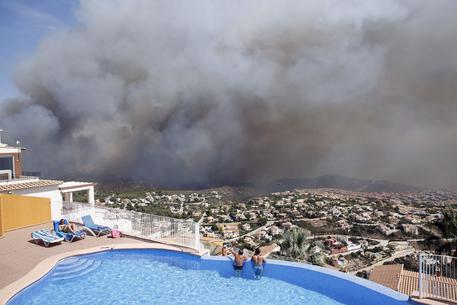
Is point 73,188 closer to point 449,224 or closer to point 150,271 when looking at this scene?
point 150,271

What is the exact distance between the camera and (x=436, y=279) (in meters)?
6.44

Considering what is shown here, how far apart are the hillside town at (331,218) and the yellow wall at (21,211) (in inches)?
449

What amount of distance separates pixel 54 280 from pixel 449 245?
18730 mm

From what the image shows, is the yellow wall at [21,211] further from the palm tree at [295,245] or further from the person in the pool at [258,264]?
the palm tree at [295,245]

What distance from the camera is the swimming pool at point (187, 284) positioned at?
306 inches

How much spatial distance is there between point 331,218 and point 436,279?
128ft

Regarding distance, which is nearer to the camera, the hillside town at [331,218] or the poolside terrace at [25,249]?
the poolside terrace at [25,249]

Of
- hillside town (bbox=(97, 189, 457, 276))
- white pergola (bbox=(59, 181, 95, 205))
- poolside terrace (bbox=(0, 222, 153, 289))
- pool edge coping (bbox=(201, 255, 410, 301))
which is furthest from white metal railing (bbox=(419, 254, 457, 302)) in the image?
white pergola (bbox=(59, 181, 95, 205))

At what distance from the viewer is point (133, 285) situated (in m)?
8.71

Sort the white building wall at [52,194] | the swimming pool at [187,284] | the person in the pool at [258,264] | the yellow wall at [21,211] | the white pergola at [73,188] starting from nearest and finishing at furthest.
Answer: the swimming pool at [187,284] < the person in the pool at [258,264] < the yellow wall at [21,211] < the white building wall at [52,194] < the white pergola at [73,188]

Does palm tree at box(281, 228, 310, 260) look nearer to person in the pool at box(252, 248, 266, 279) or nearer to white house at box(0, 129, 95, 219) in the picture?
person in the pool at box(252, 248, 266, 279)

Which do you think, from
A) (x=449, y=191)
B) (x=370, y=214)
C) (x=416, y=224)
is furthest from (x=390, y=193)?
(x=416, y=224)

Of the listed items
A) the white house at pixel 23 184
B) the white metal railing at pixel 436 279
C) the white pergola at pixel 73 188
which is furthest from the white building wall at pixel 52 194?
the white metal railing at pixel 436 279

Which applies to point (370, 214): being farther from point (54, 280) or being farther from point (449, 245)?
point (54, 280)
